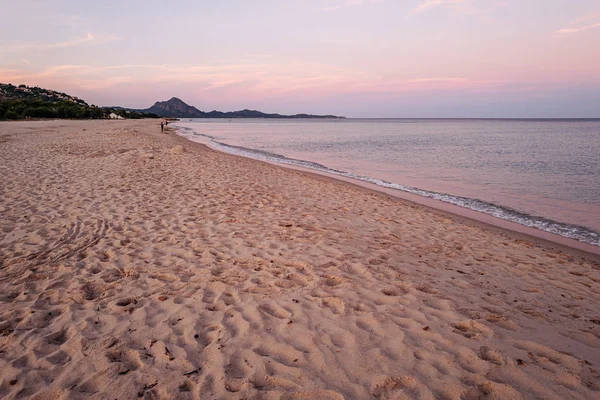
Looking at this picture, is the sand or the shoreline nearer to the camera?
the sand

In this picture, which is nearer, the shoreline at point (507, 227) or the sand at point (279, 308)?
the sand at point (279, 308)

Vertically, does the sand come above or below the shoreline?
above

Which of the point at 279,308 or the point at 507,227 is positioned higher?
the point at 279,308

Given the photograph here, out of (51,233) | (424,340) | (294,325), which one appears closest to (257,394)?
(294,325)

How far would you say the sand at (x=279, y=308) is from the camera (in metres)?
2.60

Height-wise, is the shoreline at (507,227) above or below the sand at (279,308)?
below

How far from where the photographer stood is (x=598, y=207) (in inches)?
416

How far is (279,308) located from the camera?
3.61 m

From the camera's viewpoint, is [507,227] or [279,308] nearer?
[279,308]

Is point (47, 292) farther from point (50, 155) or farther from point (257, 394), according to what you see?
point (50, 155)

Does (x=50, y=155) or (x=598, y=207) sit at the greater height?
(x=50, y=155)

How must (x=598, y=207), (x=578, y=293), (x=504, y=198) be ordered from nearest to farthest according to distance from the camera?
(x=578, y=293), (x=598, y=207), (x=504, y=198)

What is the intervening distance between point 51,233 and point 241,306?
4.04m

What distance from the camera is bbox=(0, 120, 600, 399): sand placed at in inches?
102
